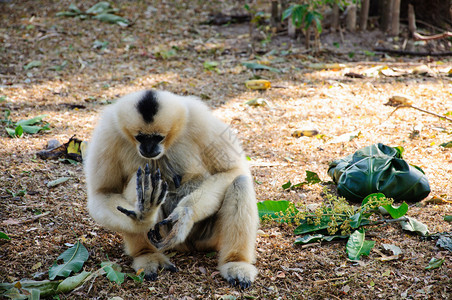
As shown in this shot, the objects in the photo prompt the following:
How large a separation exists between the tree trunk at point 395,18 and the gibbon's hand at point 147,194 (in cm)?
766

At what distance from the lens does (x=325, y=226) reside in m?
3.67

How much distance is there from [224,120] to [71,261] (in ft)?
11.5

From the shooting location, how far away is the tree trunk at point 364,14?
8923mm

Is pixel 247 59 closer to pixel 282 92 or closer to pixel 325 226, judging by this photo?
pixel 282 92

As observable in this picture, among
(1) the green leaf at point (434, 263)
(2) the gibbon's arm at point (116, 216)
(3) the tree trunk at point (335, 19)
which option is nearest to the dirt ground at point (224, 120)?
(1) the green leaf at point (434, 263)

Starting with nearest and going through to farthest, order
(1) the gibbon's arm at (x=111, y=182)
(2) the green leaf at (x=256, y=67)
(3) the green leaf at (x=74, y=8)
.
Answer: (1) the gibbon's arm at (x=111, y=182) < (2) the green leaf at (x=256, y=67) < (3) the green leaf at (x=74, y=8)

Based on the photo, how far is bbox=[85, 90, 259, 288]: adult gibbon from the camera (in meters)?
3.15

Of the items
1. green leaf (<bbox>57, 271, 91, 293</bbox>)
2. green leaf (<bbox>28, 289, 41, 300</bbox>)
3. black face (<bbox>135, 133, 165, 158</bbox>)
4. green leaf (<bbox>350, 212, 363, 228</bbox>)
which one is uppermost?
black face (<bbox>135, 133, 165, 158</bbox>)

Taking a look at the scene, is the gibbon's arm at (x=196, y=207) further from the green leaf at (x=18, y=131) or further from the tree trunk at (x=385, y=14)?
the tree trunk at (x=385, y=14)

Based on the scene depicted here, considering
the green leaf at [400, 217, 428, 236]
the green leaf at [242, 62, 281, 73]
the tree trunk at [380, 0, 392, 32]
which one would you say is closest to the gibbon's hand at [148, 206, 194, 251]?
the green leaf at [400, 217, 428, 236]

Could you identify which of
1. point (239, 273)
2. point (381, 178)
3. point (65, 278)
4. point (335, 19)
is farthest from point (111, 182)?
point (335, 19)

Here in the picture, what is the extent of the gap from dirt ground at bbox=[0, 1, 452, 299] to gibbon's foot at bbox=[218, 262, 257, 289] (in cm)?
5

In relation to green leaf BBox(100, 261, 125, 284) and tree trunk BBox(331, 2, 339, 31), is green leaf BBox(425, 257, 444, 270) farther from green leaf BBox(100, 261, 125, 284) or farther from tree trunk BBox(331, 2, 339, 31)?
tree trunk BBox(331, 2, 339, 31)

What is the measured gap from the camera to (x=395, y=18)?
355 inches
